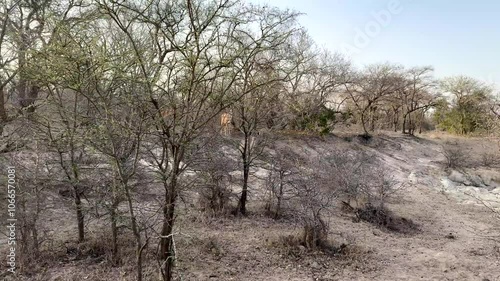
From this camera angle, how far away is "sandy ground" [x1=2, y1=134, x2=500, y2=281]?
454 cm

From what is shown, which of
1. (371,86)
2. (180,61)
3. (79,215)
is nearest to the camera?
(180,61)

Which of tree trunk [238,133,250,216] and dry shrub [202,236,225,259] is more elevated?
tree trunk [238,133,250,216]

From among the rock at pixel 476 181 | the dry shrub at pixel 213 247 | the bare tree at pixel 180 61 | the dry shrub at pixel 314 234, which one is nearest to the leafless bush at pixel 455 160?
the rock at pixel 476 181

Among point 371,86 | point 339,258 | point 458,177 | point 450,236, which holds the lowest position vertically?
point 450,236

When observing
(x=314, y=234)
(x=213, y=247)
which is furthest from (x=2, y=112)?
(x=314, y=234)

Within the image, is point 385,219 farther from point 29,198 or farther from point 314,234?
point 29,198

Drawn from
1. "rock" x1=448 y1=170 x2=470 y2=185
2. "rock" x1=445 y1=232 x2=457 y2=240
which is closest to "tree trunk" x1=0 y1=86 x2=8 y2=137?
"rock" x1=445 y1=232 x2=457 y2=240

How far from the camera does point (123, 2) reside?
2.73 meters

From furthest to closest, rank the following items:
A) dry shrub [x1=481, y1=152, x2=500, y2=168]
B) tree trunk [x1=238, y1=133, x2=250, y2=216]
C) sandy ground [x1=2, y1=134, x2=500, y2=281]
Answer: dry shrub [x1=481, y1=152, x2=500, y2=168]
tree trunk [x1=238, y1=133, x2=250, y2=216]
sandy ground [x1=2, y1=134, x2=500, y2=281]

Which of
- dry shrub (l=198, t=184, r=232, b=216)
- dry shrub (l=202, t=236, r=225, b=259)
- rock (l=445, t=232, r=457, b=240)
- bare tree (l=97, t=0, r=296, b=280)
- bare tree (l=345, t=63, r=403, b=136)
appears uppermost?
bare tree (l=345, t=63, r=403, b=136)

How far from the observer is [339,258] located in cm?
534

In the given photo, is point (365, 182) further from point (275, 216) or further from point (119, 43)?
point (119, 43)

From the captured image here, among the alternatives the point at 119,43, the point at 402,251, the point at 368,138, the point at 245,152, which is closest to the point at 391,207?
the point at 402,251

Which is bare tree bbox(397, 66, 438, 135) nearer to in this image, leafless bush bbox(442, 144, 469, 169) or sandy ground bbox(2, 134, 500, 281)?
leafless bush bbox(442, 144, 469, 169)
